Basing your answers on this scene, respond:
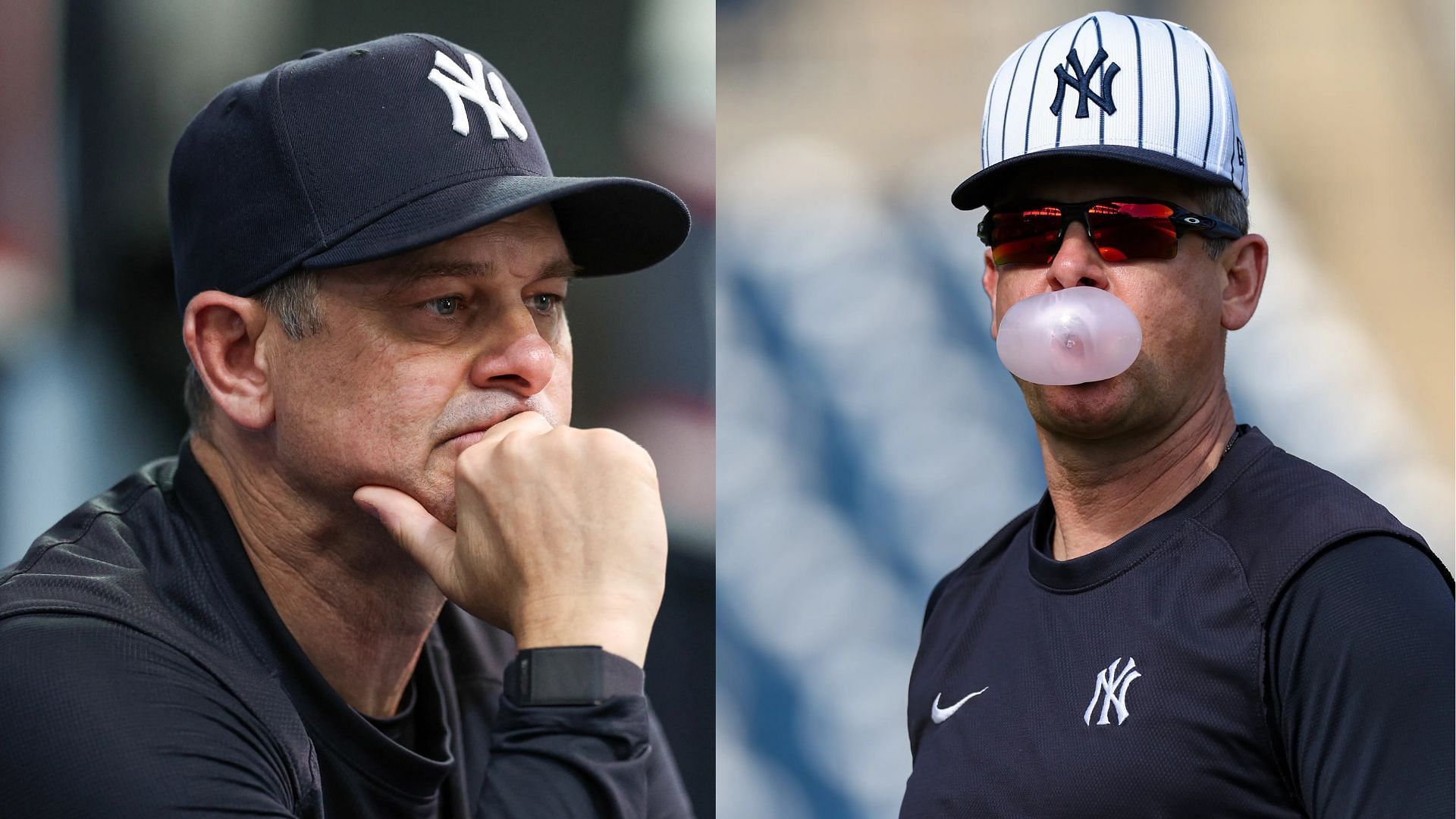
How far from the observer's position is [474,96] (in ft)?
7.48

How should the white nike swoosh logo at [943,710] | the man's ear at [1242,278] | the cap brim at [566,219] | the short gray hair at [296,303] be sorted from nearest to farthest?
the cap brim at [566,219]
the short gray hair at [296,303]
the man's ear at [1242,278]
the white nike swoosh logo at [943,710]

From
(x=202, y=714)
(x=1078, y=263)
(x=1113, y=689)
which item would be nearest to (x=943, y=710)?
(x=1113, y=689)

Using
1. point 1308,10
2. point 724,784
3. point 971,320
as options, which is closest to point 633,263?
point 971,320

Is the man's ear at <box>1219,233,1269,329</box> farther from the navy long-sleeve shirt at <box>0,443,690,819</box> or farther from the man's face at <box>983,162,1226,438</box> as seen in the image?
the navy long-sleeve shirt at <box>0,443,690,819</box>

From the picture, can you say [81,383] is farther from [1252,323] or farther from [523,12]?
[1252,323]

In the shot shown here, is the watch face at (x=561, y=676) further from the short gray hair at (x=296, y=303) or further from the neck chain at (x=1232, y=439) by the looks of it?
the neck chain at (x=1232, y=439)

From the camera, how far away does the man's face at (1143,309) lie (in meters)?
2.30

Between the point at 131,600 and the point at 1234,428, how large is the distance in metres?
2.02

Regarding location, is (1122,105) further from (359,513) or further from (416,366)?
(359,513)

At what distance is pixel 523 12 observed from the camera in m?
3.75

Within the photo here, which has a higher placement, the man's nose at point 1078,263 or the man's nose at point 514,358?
the man's nose at point 1078,263

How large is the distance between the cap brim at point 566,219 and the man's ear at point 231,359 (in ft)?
0.82

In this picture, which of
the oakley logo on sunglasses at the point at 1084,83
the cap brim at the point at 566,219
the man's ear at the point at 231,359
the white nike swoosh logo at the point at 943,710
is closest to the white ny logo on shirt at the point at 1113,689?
the white nike swoosh logo at the point at 943,710

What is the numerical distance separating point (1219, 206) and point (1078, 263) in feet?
1.06
